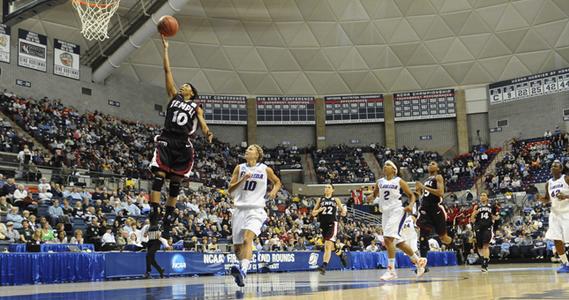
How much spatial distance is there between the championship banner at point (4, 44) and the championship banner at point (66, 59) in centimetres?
284

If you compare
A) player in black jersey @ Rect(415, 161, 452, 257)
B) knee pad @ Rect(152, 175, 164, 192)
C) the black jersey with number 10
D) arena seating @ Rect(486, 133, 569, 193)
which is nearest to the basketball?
the black jersey with number 10

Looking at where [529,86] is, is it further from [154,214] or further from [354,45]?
[154,214]

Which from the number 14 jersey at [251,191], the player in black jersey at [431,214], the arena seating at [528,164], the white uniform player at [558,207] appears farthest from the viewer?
the arena seating at [528,164]

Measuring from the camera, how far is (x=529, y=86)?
43250 mm

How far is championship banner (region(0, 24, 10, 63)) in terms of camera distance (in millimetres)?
33000

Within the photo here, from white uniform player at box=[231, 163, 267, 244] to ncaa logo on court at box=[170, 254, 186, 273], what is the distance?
8.76 meters

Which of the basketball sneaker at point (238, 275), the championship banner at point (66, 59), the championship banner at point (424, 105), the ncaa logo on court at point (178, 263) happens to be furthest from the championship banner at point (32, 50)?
the basketball sneaker at point (238, 275)

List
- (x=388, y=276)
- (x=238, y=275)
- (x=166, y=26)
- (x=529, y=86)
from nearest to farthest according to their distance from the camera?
(x=238, y=275)
(x=166, y=26)
(x=388, y=276)
(x=529, y=86)

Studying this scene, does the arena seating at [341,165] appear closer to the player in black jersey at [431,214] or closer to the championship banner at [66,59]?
the championship banner at [66,59]

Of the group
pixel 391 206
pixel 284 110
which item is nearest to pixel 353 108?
pixel 284 110

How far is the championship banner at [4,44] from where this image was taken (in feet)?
108

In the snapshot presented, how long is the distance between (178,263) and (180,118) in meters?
9.60

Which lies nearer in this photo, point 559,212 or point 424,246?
Result: point 559,212

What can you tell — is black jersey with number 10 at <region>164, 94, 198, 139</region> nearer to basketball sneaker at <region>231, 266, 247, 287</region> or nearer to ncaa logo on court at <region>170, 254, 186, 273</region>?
basketball sneaker at <region>231, 266, 247, 287</region>
